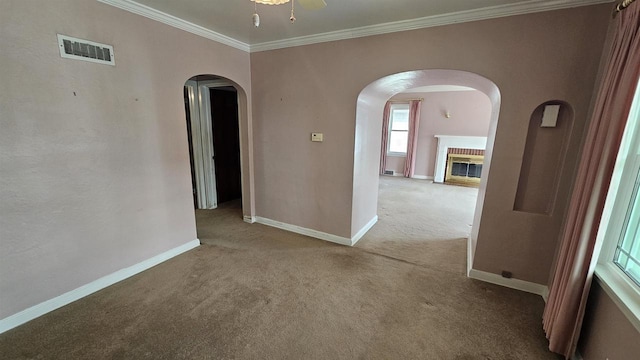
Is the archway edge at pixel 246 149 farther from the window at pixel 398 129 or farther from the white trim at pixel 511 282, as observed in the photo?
the window at pixel 398 129

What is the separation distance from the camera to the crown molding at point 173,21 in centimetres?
218

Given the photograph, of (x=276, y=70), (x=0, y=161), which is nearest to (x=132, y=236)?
(x=0, y=161)

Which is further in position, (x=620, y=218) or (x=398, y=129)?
(x=398, y=129)

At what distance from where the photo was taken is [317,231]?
3447mm

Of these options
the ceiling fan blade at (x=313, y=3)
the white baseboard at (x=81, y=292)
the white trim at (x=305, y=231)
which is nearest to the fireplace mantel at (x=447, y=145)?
the white trim at (x=305, y=231)

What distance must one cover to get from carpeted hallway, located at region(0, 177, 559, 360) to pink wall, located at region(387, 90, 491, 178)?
4.81 meters

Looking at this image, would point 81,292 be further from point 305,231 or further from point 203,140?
point 203,140

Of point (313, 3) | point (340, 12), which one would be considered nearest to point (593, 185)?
point (313, 3)

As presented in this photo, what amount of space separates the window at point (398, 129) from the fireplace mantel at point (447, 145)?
1003mm

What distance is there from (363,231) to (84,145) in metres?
3.15

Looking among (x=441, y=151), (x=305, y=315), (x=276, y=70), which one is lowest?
(x=305, y=315)

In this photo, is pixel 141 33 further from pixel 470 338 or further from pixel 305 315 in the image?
pixel 470 338

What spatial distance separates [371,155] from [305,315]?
2287 millimetres

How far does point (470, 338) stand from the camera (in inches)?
71.9
